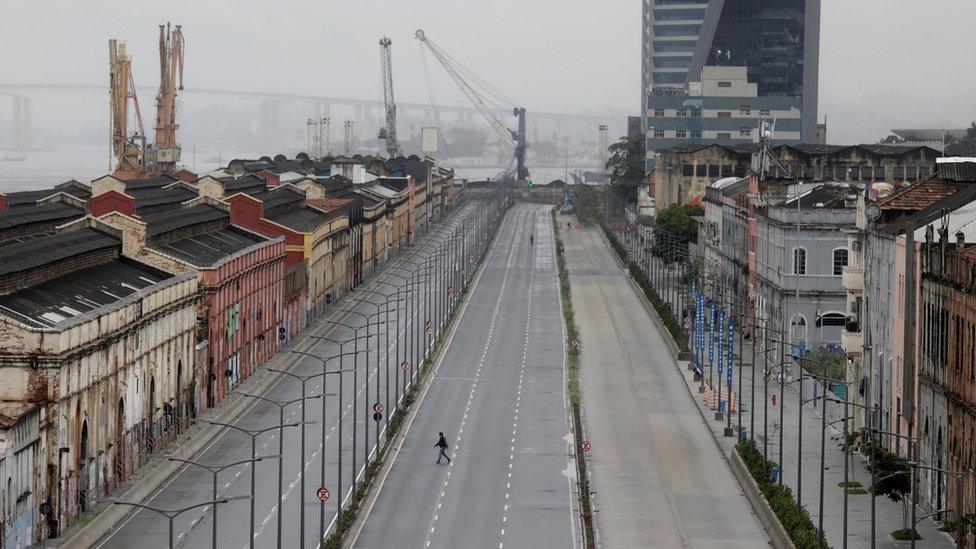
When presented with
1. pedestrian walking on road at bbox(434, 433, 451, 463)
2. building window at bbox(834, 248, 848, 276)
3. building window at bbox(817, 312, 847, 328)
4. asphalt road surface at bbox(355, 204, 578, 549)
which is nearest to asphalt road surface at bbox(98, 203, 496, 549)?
pedestrian walking on road at bbox(434, 433, 451, 463)

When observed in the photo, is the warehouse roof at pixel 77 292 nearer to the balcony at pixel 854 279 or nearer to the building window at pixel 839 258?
the balcony at pixel 854 279

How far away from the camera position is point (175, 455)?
7512 cm

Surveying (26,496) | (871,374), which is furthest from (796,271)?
(26,496)

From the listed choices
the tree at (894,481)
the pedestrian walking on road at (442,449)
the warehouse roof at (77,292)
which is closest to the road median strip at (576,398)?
the pedestrian walking on road at (442,449)

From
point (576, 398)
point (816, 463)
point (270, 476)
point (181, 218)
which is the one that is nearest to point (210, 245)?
point (181, 218)

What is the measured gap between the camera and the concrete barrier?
58.7 m

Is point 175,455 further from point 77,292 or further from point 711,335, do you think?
point 711,335

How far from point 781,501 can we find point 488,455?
733 inches

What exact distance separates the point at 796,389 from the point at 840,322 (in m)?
14.8

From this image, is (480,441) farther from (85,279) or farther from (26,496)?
(26,496)

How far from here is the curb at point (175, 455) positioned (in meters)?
59.4

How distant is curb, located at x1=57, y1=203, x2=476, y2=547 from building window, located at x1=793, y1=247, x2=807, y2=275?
1108 inches

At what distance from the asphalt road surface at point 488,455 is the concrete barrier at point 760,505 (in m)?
6.02

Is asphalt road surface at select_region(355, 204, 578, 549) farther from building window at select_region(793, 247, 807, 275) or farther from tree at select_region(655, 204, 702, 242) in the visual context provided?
tree at select_region(655, 204, 702, 242)
